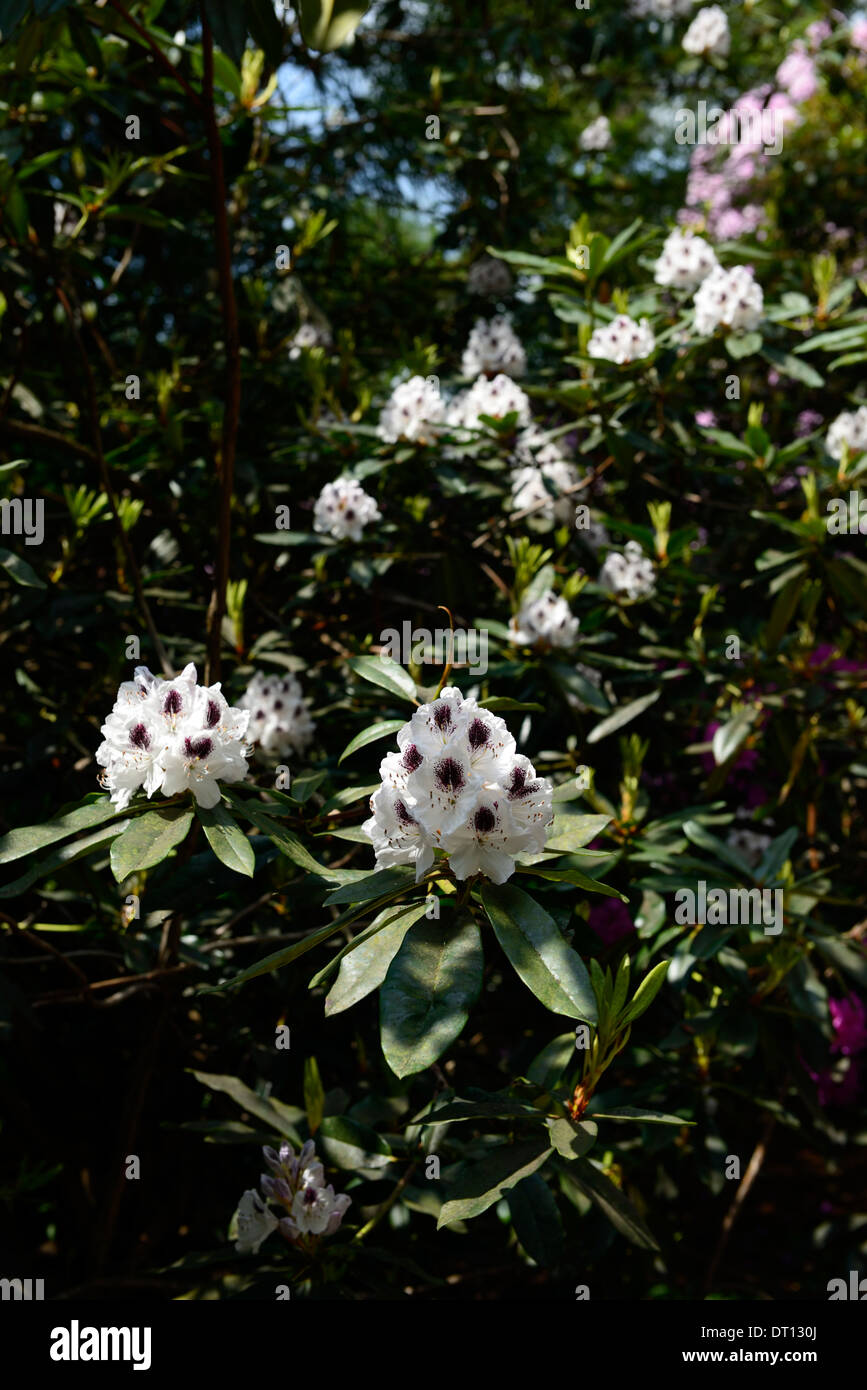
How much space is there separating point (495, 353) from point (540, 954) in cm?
196

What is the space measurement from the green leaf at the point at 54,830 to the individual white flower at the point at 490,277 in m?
2.42

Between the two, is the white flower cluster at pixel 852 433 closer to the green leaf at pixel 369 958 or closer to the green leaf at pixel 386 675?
the green leaf at pixel 386 675

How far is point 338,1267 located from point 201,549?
1540 millimetres

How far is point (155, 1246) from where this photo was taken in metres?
2.09

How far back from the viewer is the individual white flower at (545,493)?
240cm

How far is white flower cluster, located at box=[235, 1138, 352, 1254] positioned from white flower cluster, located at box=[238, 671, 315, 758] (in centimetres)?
77

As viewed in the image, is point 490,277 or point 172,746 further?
point 490,277

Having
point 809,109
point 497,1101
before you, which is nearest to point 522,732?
point 497,1101

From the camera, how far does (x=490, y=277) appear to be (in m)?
3.19

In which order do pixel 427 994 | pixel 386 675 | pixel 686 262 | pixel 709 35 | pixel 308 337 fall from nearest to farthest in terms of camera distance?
pixel 427 994
pixel 386 675
pixel 686 262
pixel 308 337
pixel 709 35

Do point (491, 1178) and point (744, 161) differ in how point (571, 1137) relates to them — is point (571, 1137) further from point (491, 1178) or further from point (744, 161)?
point (744, 161)

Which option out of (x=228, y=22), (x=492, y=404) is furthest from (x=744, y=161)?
(x=228, y=22)

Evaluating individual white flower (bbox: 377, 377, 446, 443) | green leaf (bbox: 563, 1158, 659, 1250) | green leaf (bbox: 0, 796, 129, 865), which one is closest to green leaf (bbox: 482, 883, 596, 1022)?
green leaf (bbox: 563, 1158, 659, 1250)

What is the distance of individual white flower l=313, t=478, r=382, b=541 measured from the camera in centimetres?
220
